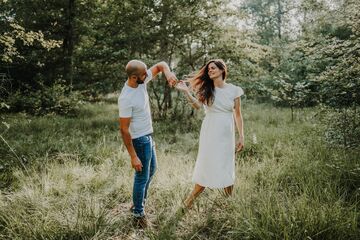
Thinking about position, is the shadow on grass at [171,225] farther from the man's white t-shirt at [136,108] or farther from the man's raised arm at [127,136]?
the man's white t-shirt at [136,108]

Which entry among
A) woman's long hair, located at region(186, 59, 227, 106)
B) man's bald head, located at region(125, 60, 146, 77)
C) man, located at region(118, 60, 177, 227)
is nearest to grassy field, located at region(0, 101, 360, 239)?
man, located at region(118, 60, 177, 227)

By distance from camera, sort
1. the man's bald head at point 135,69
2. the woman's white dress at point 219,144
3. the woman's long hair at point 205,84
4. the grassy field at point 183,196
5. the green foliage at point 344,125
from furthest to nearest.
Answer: the green foliage at point 344,125
the woman's long hair at point 205,84
the woman's white dress at point 219,144
the man's bald head at point 135,69
the grassy field at point 183,196

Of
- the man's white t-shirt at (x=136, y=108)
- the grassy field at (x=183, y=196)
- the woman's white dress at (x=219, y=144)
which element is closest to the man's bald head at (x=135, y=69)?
the man's white t-shirt at (x=136, y=108)

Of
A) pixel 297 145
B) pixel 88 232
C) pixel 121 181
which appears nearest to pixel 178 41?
pixel 297 145

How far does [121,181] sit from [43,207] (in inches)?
55.6

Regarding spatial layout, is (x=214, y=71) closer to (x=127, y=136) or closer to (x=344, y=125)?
(x=127, y=136)

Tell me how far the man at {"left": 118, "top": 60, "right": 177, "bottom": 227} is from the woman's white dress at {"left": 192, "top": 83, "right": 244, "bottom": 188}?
2.25 ft

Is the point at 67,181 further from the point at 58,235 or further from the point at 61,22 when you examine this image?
the point at 61,22

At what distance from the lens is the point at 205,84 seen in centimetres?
463

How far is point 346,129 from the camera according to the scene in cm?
531

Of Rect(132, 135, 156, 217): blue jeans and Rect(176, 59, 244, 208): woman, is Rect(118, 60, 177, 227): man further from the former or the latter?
Rect(176, 59, 244, 208): woman

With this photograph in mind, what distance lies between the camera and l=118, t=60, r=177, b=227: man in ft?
12.5

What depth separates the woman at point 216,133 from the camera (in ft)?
14.3

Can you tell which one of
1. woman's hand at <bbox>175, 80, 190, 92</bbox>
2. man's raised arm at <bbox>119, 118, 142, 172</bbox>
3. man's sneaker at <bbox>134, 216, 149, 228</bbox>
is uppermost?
woman's hand at <bbox>175, 80, 190, 92</bbox>
